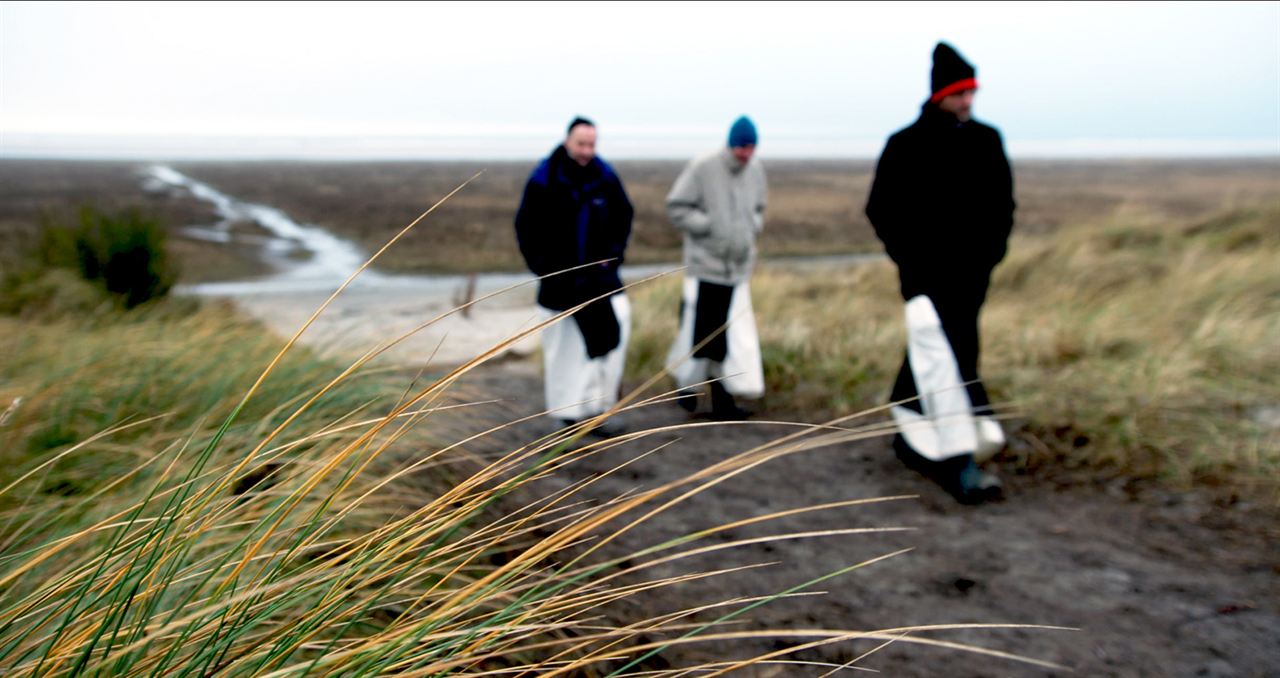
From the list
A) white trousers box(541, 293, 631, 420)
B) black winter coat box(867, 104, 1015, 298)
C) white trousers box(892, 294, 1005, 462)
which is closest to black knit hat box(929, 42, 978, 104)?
black winter coat box(867, 104, 1015, 298)

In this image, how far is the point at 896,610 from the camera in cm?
294

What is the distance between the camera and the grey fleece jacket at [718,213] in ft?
17.8

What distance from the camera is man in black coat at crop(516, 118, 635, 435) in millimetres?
4926

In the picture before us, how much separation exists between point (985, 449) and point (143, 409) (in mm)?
3410

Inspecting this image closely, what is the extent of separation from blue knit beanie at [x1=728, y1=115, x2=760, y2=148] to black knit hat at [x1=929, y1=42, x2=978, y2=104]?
1.36 metres

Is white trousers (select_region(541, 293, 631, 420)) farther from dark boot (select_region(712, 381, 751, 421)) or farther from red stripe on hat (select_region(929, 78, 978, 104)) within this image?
red stripe on hat (select_region(929, 78, 978, 104))

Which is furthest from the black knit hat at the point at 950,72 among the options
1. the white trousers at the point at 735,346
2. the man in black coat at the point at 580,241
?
the white trousers at the point at 735,346

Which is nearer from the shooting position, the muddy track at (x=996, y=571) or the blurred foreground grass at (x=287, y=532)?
the blurred foreground grass at (x=287, y=532)

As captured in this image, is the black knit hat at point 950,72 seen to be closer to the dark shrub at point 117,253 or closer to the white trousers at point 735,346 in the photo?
the white trousers at point 735,346

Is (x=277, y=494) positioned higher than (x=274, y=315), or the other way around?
(x=277, y=494)

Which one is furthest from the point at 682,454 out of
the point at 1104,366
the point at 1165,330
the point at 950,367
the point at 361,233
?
the point at 361,233

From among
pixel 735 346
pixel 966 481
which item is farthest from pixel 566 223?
pixel 966 481

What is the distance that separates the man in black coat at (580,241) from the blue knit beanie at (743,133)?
0.71 meters

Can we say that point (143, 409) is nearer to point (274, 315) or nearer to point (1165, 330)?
point (1165, 330)
